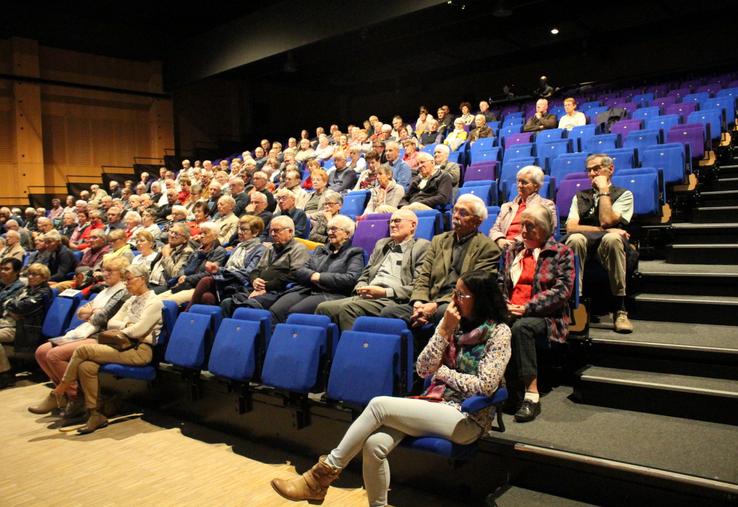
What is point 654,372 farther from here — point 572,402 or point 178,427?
point 178,427

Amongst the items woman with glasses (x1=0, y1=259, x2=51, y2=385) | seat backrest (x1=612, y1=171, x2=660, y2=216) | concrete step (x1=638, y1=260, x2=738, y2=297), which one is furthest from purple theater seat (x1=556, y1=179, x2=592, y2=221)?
woman with glasses (x1=0, y1=259, x2=51, y2=385)

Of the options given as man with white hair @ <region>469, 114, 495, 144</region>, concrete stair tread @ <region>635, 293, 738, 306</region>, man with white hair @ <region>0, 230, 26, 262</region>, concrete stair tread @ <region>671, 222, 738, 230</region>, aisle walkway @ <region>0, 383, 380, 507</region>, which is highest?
man with white hair @ <region>469, 114, 495, 144</region>

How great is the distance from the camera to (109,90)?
1090 cm

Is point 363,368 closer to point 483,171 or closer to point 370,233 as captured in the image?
point 370,233

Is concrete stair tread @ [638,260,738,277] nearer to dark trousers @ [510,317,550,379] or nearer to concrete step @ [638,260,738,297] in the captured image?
concrete step @ [638,260,738,297]

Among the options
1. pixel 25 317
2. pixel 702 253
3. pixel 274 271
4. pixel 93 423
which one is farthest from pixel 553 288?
pixel 25 317

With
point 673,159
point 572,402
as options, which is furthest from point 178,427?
point 673,159

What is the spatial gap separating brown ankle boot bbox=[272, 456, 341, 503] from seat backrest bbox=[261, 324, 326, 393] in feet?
1.50

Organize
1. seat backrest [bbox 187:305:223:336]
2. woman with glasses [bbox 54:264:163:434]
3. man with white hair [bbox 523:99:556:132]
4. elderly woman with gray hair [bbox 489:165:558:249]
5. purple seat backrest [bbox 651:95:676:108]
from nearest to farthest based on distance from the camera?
elderly woman with gray hair [bbox 489:165:558:249]
seat backrest [bbox 187:305:223:336]
woman with glasses [bbox 54:264:163:434]
man with white hair [bbox 523:99:556:132]
purple seat backrest [bbox 651:95:676:108]

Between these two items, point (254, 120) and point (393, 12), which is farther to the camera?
point (254, 120)

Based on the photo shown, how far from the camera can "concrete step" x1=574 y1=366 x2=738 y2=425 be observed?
79.1 inches

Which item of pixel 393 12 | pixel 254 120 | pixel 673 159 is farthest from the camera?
pixel 254 120

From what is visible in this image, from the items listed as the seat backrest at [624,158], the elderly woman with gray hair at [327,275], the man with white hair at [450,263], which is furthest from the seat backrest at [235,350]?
the seat backrest at [624,158]

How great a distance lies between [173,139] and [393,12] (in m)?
5.96
